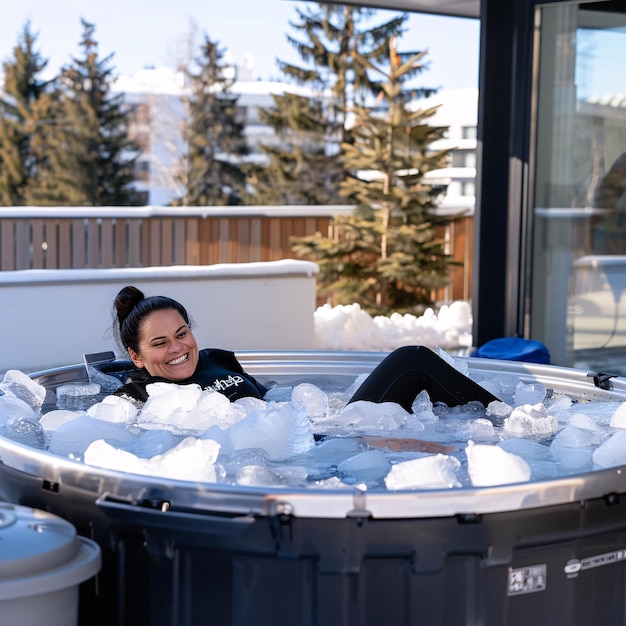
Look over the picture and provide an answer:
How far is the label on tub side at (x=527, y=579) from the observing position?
166 centimetres

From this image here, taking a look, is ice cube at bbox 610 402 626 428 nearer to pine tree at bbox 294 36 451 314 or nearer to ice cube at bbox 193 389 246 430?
ice cube at bbox 193 389 246 430

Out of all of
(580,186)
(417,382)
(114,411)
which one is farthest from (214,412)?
(580,186)

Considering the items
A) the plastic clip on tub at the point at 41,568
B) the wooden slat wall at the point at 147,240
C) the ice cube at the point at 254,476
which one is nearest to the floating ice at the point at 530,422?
the ice cube at the point at 254,476

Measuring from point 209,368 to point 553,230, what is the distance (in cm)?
275

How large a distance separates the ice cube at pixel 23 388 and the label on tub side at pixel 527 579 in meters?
1.42

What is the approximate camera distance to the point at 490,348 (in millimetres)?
4484

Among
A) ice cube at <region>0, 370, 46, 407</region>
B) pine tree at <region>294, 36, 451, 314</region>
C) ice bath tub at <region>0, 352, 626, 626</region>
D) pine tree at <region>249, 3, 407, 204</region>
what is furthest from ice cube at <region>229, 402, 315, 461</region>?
pine tree at <region>249, 3, 407, 204</region>

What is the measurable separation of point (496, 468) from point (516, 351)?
2.68m

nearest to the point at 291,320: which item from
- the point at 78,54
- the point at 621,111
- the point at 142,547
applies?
the point at 621,111

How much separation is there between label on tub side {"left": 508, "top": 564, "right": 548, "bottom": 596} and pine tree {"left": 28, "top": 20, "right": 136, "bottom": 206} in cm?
1249

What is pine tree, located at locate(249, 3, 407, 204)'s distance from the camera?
489 inches

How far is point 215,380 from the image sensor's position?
2.75 m

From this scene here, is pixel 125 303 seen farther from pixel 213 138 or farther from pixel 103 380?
pixel 213 138

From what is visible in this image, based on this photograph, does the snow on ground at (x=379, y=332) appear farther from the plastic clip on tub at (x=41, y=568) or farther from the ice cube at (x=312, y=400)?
the plastic clip on tub at (x=41, y=568)
